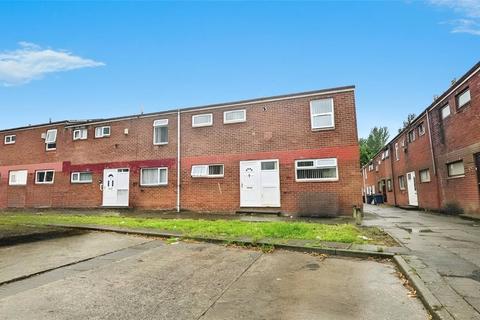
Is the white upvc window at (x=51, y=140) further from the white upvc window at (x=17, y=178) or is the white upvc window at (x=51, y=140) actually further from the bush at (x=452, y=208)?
the bush at (x=452, y=208)

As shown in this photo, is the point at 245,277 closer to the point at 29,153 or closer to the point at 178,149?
the point at 178,149

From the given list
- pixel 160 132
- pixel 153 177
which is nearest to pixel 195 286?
pixel 153 177

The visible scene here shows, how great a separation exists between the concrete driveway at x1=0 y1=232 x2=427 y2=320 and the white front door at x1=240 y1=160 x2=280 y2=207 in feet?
25.9

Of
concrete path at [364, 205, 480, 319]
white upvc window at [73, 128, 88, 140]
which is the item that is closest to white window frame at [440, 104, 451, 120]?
concrete path at [364, 205, 480, 319]

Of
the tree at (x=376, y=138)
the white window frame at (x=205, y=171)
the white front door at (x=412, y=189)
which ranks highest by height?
the tree at (x=376, y=138)

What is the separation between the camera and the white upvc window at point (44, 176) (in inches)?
852

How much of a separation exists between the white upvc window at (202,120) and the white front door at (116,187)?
516 cm

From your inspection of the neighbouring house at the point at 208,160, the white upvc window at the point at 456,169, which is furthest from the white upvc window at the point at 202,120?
the white upvc window at the point at 456,169

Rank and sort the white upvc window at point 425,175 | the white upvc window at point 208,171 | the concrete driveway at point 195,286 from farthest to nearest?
the white upvc window at point 425,175 → the white upvc window at point 208,171 → the concrete driveway at point 195,286

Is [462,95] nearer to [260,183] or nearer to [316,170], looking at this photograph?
[316,170]

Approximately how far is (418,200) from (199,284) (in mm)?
22882

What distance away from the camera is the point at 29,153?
22.9 meters

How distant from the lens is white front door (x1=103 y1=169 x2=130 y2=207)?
19.2m

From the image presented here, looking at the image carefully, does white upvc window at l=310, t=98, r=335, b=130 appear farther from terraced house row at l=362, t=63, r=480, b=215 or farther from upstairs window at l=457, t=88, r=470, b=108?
upstairs window at l=457, t=88, r=470, b=108
